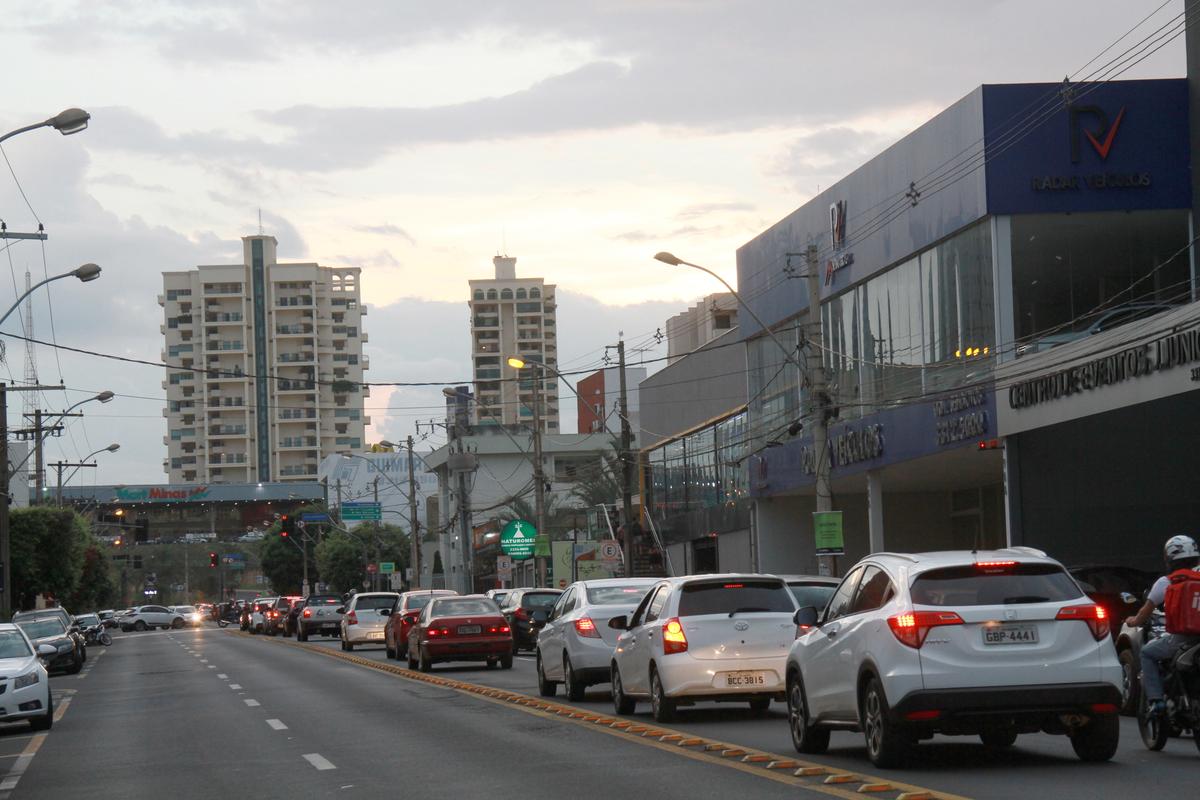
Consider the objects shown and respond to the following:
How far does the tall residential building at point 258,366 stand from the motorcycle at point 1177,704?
153 meters

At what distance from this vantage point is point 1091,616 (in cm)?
1207

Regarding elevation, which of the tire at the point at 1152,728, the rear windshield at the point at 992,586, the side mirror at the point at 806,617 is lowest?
the tire at the point at 1152,728

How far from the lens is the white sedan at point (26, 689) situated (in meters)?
20.3

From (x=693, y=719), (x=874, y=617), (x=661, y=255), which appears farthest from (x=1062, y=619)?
(x=661, y=255)

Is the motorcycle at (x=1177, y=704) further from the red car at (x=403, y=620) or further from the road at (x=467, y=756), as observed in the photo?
the red car at (x=403, y=620)

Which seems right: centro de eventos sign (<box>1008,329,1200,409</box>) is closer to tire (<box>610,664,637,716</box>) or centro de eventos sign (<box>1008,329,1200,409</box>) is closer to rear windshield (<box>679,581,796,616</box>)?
rear windshield (<box>679,581,796,616</box>)

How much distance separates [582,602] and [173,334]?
15105cm

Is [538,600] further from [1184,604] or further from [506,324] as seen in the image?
[506,324]

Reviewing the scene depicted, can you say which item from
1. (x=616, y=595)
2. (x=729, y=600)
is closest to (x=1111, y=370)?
(x=616, y=595)

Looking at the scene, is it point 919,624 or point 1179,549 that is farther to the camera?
point 1179,549

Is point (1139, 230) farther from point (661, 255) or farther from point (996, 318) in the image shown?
point (661, 255)

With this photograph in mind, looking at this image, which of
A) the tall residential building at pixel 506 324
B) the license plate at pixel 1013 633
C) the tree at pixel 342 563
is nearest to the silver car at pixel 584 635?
the license plate at pixel 1013 633

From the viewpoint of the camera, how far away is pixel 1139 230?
117ft

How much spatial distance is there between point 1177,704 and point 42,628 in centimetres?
3236
